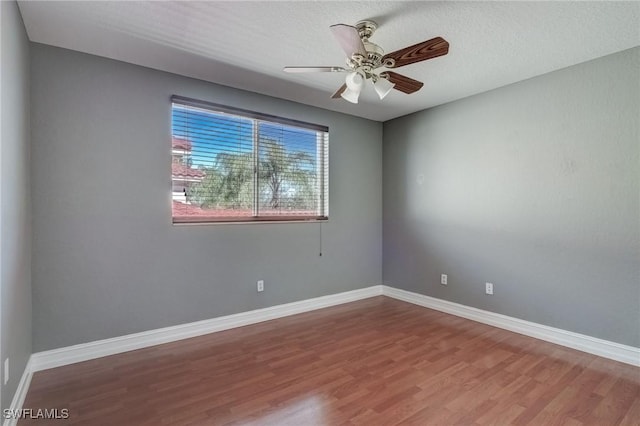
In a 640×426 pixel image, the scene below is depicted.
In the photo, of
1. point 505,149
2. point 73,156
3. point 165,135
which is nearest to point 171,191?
point 165,135

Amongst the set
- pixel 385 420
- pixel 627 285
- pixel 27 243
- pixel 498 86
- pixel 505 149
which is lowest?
pixel 385 420

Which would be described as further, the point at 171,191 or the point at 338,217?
the point at 338,217

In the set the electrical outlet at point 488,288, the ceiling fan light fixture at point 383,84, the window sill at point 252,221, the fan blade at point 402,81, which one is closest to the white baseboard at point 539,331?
the electrical outlet at point 488,288

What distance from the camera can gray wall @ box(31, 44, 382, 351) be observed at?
2.45 metres

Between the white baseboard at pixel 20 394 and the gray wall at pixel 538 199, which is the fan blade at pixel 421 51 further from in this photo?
the white baseboard at pixel 20 394

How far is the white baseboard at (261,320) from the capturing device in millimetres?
2418

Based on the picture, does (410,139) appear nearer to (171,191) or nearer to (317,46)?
(317,46)

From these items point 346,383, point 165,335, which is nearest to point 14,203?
point 165,335

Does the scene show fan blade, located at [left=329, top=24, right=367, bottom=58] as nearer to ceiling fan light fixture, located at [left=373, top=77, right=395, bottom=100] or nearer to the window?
ceiling fan light fixture, located at [left=373, top=77, right=395, bottom=100]

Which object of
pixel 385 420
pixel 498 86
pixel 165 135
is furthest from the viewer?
pixel 498 86

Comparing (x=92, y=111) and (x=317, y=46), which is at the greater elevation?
(x=317, y=46)

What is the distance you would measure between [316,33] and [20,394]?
3047 mm

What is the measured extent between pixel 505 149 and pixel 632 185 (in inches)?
41.3

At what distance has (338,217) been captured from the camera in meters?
4.19
